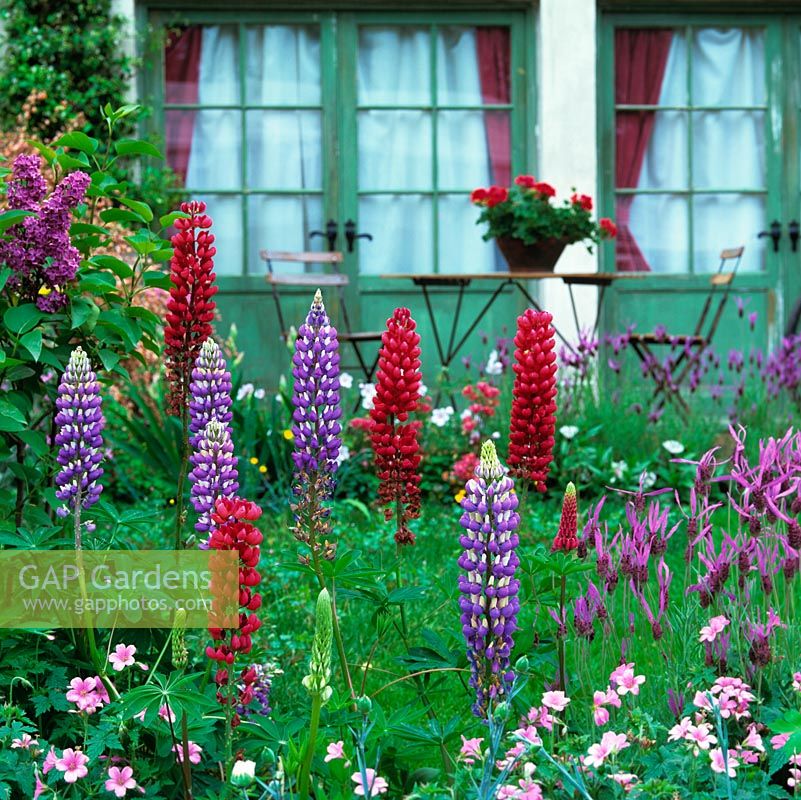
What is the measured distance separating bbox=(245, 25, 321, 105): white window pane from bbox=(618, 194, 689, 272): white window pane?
2158 mm

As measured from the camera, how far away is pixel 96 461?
1925mm

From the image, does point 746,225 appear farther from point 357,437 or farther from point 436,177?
point 357,437

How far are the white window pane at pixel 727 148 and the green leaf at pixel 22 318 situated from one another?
6215mm

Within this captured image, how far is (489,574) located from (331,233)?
6197 mm

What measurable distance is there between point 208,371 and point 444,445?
11.1ft

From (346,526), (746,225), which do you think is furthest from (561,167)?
(346,526)

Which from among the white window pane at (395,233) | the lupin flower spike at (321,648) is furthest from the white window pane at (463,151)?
the lupin flower spike at (321,648)

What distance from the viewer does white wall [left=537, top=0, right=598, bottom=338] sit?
7488mm

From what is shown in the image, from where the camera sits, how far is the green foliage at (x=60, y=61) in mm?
7055

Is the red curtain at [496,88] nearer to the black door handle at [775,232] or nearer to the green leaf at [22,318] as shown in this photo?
the black door handle at [775,232]

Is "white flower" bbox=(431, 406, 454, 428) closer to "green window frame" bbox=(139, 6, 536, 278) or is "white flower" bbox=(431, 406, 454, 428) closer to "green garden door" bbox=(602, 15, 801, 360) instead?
"green window frame" bbox=(139, 6, 536, 278)

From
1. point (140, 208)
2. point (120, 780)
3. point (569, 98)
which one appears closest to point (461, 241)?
point (569, 98)

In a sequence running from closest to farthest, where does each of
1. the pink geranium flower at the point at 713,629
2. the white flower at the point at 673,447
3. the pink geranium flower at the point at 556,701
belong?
the pink geranium flower at the point at 556,701, the pink geranium flower at the point at 713,629, the white flower at the point at 673,447

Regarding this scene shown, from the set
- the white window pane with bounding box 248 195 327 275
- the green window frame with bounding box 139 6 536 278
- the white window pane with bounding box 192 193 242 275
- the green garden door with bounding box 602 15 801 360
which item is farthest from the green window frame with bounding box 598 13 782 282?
the white window pane with bounding box 192 193 242 275
